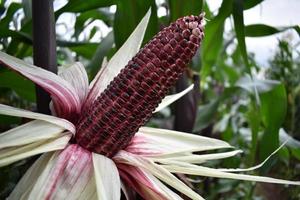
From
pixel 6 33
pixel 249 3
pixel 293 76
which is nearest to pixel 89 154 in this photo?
pixel 6 33

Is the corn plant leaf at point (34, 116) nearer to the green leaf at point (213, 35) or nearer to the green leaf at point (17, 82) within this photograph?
the green leaf at point (17, 82)

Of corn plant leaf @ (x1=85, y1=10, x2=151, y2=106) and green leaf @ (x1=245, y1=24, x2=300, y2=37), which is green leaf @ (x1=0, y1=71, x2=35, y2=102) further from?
green leaf @ (x1=245, y1=24, x2=300, y2=37)

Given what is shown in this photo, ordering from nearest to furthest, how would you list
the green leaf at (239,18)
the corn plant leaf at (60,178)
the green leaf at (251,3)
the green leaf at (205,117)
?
the corn plant leaf at (60,178) < the green leaf at (239,18) < the green leaf at (251,3) < the green leaf at (205,117)

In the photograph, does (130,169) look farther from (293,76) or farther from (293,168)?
(293,76)

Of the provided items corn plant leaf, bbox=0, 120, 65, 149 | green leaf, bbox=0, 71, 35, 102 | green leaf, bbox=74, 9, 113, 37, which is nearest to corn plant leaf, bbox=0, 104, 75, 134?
corn plant leaf, bbox=0, 120, 65, 149

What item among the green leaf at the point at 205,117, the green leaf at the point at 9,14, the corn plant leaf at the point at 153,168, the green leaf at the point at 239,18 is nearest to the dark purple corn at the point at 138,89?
the corn plant leaf at the point at 153,168

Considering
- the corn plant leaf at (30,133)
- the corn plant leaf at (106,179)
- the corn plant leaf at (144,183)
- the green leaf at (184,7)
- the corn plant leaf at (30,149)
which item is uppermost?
the green leaf at (184,7)

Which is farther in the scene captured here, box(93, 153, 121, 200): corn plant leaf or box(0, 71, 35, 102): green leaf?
box(0, 71, 35, 102): green leaf
